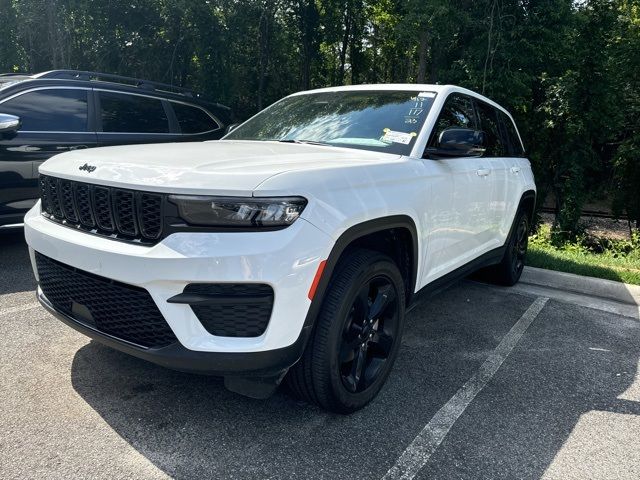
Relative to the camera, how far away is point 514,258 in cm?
531

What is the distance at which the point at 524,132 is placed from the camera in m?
14.0

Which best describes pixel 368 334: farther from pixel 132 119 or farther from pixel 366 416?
pixel 132 119

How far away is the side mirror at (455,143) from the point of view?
10.3ft

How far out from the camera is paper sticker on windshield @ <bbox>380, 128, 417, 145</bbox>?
320 cm

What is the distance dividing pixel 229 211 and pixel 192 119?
4.89m

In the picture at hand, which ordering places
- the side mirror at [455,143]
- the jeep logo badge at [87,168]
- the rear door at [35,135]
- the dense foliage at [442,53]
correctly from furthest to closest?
1. the dense foliage at [442,53]
2. the rear door at [35,135]
3. the side mirror at [455,143]
4. the jeep logo badge at [87,168]

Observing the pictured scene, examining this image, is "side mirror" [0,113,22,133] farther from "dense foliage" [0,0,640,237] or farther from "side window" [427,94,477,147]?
"dense foliage" [0,0,640,237]

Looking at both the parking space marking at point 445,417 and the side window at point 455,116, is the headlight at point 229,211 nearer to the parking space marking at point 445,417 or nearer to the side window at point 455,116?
the parking space marking at point 445,417

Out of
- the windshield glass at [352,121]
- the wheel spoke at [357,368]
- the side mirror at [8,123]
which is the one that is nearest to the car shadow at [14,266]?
the side mirror at [8,123]

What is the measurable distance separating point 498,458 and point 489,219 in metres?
2.24

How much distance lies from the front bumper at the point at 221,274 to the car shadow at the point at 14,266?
2.60m

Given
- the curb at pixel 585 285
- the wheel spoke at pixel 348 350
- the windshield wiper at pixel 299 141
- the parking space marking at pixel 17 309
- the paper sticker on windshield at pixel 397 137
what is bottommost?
the curb at pixel 585 285

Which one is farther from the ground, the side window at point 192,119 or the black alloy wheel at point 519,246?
the side window at point 192,119

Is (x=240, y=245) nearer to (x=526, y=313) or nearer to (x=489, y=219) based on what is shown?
(x=489, y=219)
